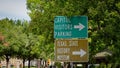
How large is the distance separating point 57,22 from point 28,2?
77.9 feet

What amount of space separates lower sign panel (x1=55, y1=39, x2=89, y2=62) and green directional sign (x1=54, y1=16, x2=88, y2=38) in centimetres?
30

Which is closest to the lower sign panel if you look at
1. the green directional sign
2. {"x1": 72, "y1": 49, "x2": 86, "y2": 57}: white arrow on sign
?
{"x1": 72, "y1": 49, "x2": 86, "y2": 57}: white arrow on sign

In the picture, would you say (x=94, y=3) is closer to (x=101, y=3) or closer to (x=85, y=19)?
(x=101, y=3)

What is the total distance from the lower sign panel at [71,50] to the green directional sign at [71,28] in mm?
304

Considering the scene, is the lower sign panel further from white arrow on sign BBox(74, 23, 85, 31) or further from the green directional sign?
white arrow on sign BBox(74, 23, 85, 31)

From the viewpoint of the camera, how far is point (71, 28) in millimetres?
19578

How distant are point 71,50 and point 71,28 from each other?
90 cm

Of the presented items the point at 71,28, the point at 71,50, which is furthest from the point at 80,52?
the point at 71,28

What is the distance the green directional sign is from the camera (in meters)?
19.5

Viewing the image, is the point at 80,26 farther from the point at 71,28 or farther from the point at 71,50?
the point at 71,50

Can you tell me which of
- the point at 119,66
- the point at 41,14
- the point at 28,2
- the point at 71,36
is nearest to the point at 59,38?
the point at 71,36

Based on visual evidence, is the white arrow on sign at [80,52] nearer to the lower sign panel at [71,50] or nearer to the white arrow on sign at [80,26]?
the lower sign panel at [71,50]

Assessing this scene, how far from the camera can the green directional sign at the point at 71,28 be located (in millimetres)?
19500

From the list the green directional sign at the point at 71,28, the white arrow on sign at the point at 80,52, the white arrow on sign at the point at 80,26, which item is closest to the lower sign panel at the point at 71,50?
the white arrow on sign at the point at 80,52
